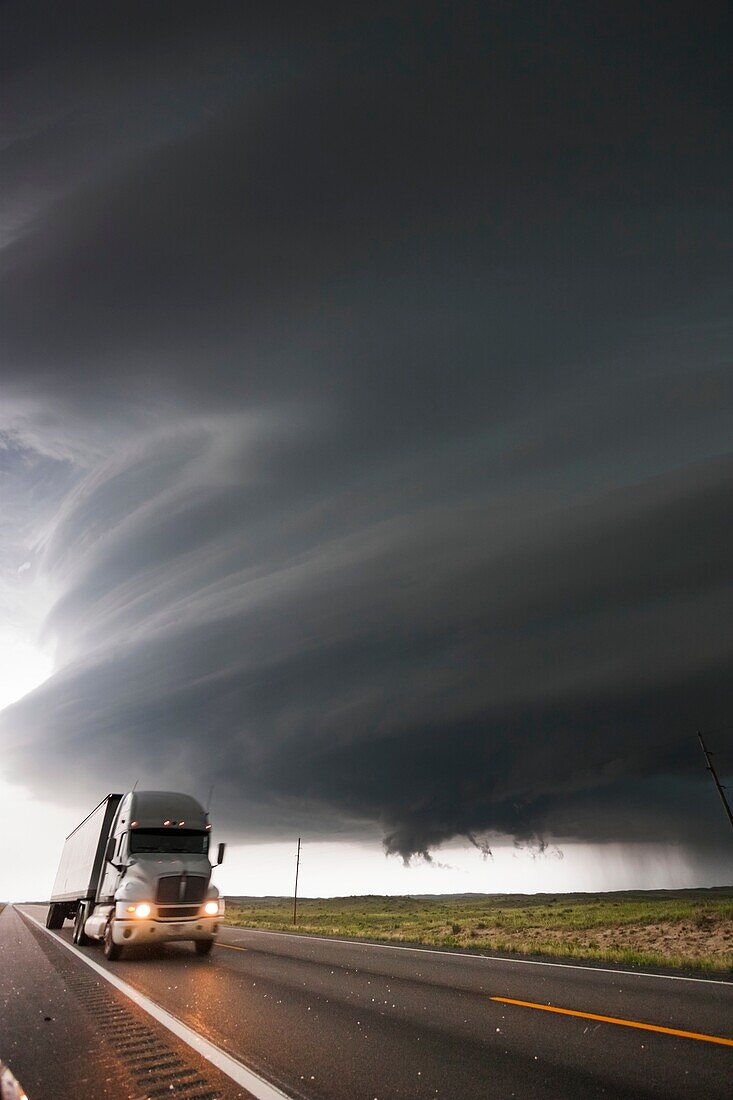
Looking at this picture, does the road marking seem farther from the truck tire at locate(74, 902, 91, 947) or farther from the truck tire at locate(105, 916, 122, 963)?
the truck tire at locate(74, 902, 91, 947)

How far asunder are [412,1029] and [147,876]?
973 cm

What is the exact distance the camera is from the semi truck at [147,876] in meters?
14.2

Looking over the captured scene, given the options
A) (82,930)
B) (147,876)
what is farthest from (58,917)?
(147,876)

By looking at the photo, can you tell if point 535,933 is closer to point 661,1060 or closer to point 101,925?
point 101,925

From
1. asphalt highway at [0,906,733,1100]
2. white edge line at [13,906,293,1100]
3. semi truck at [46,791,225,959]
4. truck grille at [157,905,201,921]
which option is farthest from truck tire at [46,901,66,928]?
white edge line at [13,906,293,1100]

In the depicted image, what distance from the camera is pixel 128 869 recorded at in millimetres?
15047

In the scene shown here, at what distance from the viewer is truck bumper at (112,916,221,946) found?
1389 centimetres

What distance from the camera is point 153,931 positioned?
1398 cm

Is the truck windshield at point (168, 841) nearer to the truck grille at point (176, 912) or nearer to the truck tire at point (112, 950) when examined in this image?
the truck grille at point (176, 912)

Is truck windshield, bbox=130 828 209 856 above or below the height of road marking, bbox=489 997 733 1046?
above

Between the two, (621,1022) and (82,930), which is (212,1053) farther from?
(82,930)

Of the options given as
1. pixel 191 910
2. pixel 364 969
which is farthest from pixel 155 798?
pixel 364 969

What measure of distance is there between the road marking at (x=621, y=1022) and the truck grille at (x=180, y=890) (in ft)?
28.4

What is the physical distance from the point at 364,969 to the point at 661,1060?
28.2 feet
